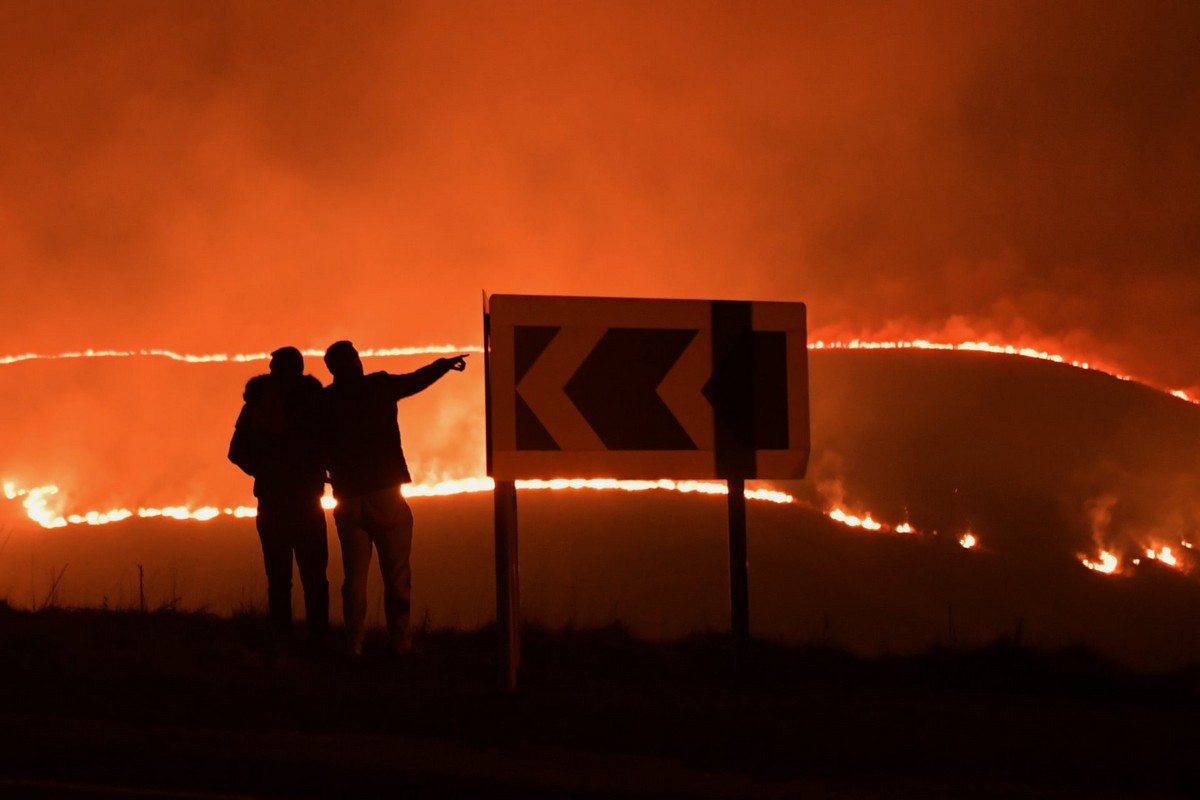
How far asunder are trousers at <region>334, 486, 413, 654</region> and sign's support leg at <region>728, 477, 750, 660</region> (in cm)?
185

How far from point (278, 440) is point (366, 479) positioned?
116cm

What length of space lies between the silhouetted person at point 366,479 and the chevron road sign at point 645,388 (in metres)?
1.09

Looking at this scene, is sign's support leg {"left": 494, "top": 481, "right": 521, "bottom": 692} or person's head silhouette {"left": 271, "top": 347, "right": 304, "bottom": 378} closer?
sign's support leg {"left": 494, "top": 481, "right": 521, "bottom": 692}

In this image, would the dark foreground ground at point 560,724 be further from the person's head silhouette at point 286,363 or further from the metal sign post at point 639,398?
the person's head silhouette at point 286,363

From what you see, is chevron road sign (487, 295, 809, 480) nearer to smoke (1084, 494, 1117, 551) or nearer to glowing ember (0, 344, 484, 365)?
smoke (1084, 494, 1117, 551)

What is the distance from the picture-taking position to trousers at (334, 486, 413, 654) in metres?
7.59

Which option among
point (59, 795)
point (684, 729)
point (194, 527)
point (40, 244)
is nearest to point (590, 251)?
point (194, 527)

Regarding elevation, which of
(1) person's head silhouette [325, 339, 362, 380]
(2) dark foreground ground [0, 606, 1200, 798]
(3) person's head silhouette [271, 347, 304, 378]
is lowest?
(2) dark foreground ground [0, 606, 1200, 798]

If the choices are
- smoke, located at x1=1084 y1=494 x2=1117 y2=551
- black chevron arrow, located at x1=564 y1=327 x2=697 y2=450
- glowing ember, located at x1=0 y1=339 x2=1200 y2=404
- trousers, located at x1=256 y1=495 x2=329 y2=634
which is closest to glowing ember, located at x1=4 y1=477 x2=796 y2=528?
glowing ember, located at x1=0 y1=339 x2=1200 y2=404

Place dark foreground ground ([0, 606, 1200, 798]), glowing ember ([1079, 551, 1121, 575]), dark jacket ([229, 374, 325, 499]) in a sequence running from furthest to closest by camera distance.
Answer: glowing ember ([1079, 551, 1121, 575]), dark jacket ([229, 374, 325, 499]), dark foreground ground ([0, 606, 1200, 798])

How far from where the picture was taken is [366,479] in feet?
25.0

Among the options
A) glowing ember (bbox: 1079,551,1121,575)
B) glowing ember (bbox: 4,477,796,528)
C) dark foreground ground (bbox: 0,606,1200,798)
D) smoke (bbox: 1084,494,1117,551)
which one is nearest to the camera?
dark foreground ground (bbox: 0,606,1200,798)

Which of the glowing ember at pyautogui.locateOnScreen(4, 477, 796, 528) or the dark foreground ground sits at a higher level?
the glowing ember at pyautogui.locateOnScreen(4, 477, 796, 528)

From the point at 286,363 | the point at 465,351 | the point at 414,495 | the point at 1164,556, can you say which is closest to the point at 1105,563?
the point at 1164,556
